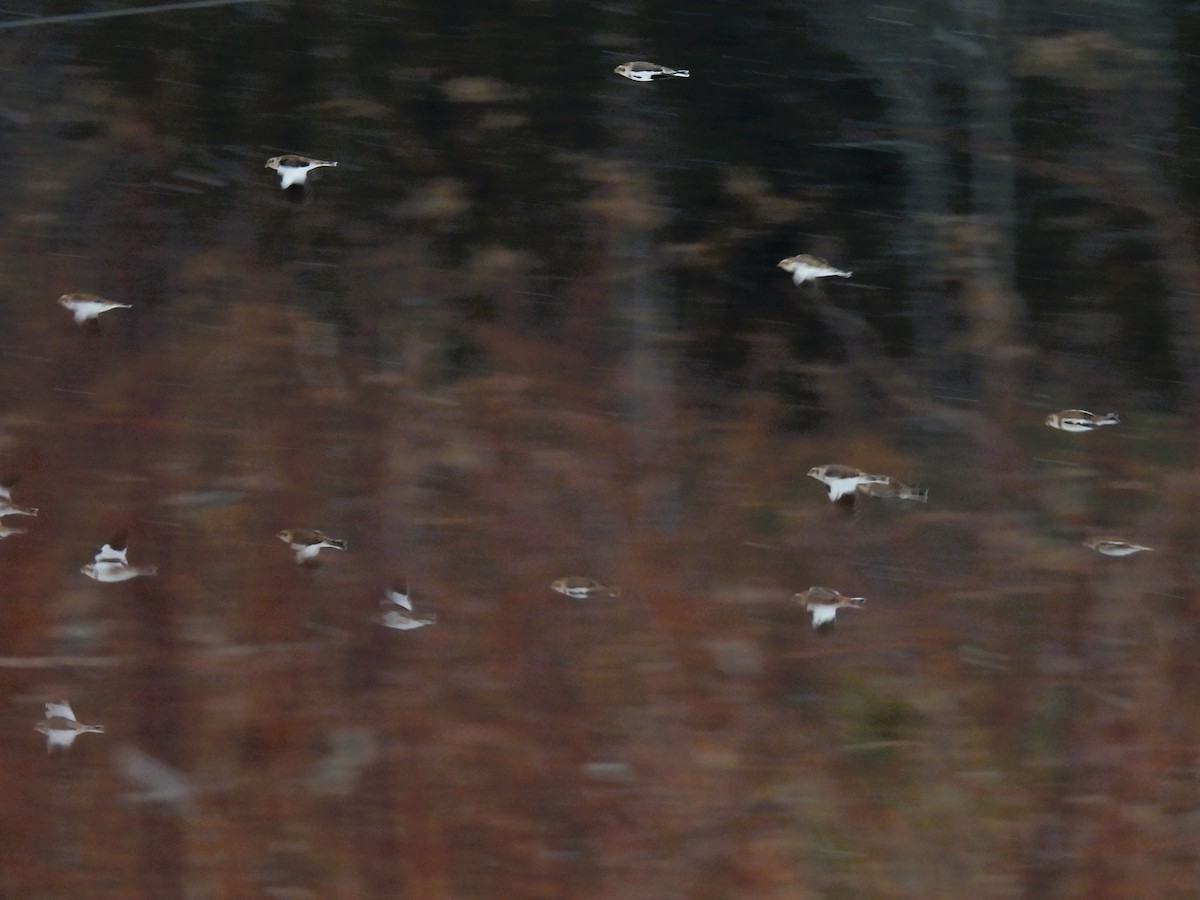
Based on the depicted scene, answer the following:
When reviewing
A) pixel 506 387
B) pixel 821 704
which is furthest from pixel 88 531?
pixel 821 704

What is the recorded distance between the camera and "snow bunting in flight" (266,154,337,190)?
185 cm

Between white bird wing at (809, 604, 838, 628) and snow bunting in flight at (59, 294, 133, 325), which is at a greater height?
snow bunting in flight at (59, 294, 133, 325)

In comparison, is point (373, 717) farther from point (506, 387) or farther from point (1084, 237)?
point (1084, 237)

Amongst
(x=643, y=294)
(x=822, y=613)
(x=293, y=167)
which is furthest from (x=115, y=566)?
(x=822, y=613)

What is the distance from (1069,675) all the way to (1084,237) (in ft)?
2.05

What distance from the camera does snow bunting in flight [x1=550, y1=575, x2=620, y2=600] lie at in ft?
5.98

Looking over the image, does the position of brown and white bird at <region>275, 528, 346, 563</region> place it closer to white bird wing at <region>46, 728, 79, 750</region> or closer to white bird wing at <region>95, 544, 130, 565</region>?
white bird wing at <region>95, 544, 130, 565</region>

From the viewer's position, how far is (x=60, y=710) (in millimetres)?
1844

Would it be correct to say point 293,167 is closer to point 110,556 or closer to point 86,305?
point 86,305

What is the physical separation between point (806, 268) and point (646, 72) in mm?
359

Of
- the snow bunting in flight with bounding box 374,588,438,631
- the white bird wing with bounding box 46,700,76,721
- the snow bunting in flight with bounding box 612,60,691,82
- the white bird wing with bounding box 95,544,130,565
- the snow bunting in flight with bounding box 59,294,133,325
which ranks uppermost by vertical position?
the snow bunting in flight with bounding box 612,60,691,82

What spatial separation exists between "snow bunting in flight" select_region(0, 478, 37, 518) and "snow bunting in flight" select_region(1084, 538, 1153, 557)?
4.96ft

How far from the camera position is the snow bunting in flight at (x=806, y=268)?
182cm

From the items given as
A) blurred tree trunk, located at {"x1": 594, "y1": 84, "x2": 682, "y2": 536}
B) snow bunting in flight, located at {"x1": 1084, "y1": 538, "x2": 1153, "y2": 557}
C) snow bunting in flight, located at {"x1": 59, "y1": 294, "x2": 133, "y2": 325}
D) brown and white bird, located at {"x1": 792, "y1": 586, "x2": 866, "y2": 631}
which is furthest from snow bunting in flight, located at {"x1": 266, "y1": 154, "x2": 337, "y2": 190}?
snow bunting in flight, located at {"x1": 1084, "y1": 538, "x2": 1153, "y2": 557}
